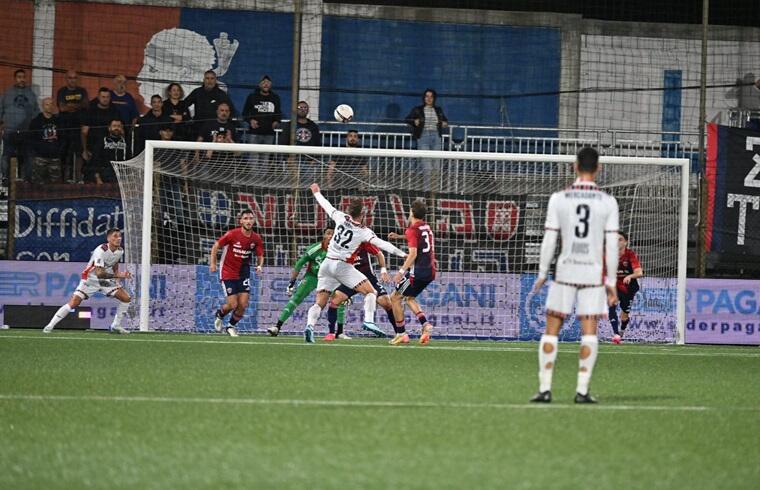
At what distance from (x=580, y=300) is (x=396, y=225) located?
13.0 m

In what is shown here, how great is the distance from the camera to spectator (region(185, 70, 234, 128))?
2280 centimetres

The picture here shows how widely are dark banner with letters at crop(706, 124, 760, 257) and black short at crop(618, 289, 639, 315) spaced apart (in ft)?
6.34

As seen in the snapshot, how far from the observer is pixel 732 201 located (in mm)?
21328

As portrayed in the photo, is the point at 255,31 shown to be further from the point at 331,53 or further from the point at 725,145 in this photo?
the point at 725,145

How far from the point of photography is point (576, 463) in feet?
20.7

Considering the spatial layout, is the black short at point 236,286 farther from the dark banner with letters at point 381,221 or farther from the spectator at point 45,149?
the spectator at point 45,149

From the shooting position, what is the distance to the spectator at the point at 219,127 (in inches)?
886

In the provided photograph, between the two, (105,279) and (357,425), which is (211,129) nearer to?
(105,279)

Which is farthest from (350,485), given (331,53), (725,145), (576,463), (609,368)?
(331,53)

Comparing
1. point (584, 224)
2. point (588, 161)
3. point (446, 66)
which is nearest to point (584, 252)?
point (584, 224)

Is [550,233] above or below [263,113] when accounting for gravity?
below

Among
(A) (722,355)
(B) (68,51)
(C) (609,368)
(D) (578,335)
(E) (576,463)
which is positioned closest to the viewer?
(E) (576,463)

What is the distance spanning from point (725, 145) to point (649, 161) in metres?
2.30

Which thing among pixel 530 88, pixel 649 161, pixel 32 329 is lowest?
pixel 32 329
